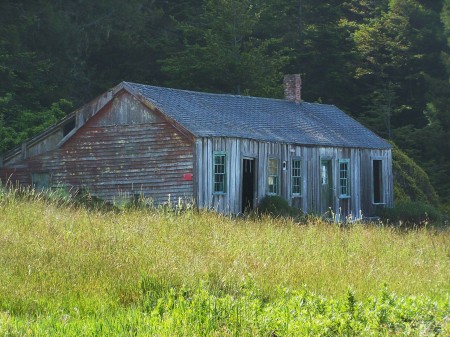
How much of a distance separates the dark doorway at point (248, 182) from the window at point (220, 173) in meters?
1.52

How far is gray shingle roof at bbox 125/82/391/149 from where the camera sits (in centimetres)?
2652

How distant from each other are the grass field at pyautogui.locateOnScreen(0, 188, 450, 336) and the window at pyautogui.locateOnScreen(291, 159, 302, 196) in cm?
1234

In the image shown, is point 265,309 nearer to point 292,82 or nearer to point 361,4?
point 292,82

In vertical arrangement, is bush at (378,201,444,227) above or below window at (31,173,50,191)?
below

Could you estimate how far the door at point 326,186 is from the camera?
30.7 m

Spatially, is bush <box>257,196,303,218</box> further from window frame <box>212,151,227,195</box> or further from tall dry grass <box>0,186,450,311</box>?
tall dry grass <box>0,186,450,311</box>

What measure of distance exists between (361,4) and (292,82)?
22743 millimetres

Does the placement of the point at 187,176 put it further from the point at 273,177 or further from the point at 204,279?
the point at 204,279

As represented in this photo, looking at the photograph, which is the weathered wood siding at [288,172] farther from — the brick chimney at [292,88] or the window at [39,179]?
the window at [39,179]

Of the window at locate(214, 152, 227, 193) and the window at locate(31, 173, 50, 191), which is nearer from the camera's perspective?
the window at locate(214, 152, 227, 193)

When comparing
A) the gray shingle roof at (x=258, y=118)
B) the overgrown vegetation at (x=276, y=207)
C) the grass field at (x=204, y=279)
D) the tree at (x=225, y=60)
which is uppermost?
the tree at (x=225, y=60)

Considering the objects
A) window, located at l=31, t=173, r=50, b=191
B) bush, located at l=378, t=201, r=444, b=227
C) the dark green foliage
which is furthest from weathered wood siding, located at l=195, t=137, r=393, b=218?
window, located at l=31, t=173, r=50, b=191

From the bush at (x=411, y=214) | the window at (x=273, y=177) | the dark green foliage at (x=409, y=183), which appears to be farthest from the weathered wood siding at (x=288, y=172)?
the dark green foliage at (x=409, y=183)

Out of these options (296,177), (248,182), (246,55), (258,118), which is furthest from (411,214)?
(246,55)
